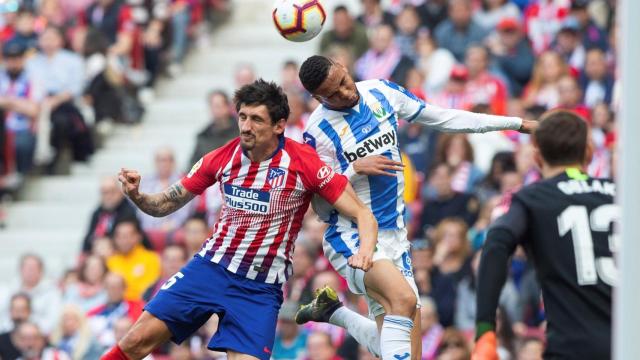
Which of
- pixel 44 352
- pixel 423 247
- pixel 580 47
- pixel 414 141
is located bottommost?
pixel 44 352

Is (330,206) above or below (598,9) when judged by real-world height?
below

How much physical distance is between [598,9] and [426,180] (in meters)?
3.96

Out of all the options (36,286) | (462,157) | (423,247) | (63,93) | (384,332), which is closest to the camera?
(384,332)

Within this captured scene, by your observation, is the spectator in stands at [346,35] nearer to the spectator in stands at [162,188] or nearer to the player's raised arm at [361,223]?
the spectator in stands at [162,188]

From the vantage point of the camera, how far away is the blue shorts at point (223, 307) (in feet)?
30.5

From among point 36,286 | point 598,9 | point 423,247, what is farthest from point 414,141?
point 36,286

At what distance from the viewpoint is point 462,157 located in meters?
15.1

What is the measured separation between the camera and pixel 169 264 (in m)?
15.1

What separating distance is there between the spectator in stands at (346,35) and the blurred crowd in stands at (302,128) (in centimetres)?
3

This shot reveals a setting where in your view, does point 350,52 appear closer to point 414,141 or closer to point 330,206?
point 414,141

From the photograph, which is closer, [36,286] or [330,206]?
[330,206]

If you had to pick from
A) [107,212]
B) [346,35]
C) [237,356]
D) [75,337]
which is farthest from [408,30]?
[237,356]

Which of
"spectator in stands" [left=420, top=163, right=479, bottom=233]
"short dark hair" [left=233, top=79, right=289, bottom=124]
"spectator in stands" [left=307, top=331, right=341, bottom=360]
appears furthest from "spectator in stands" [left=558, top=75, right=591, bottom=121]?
"short dark hair" [left=233, top=79, right=289, bottom=124]

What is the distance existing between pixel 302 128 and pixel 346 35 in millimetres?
2276
